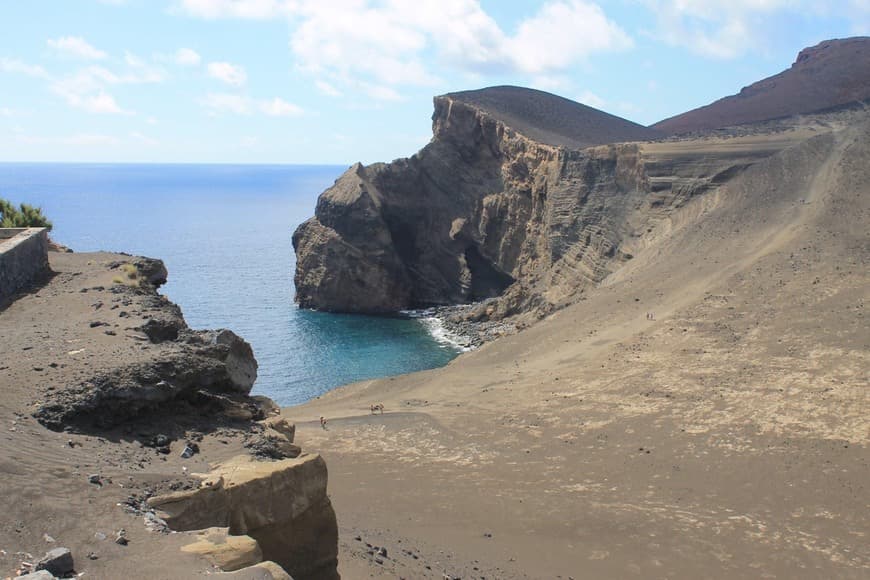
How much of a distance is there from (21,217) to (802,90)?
9156 cm

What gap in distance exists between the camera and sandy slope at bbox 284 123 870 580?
51.7 ft

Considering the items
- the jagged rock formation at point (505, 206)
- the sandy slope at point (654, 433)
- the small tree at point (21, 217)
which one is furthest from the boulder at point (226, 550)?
the jagged rock formation at point (505, 206)

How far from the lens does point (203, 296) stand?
215ft

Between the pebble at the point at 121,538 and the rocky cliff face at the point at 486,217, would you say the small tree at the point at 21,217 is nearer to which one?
the pebble at the point at 121,538

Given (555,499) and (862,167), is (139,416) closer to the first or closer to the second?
(555,499)

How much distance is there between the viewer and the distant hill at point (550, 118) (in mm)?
69250

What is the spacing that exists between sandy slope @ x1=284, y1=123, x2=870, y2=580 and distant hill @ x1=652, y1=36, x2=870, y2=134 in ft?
165

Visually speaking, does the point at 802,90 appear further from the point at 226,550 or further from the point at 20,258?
the point at 226,550

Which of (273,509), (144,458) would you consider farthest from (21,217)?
(273,509)

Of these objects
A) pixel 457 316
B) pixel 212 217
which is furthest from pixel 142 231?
pixel 457 316

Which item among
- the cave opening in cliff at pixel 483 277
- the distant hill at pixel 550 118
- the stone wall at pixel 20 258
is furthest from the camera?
the distant hill at pixel 550 118

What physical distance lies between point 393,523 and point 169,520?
8.48 metres

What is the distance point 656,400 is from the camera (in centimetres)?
2486

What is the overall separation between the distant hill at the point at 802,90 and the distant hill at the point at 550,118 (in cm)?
1258
